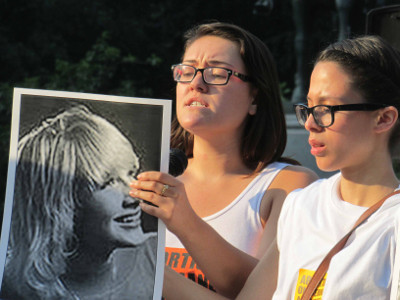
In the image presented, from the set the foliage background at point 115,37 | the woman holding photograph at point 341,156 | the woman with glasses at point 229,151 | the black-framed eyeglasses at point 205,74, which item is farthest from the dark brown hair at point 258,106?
the foliage background at point 115,37

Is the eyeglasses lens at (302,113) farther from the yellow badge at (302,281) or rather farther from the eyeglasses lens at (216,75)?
the eyeglasses lens at (216,75)

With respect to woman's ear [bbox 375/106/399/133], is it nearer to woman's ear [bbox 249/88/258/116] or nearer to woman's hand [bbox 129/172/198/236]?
woman's hand [bbox 129/172/198/236]

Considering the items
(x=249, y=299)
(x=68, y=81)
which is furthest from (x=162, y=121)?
(x=68, y=81)

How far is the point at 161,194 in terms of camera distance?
60.5 inches

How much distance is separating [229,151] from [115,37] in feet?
26.8

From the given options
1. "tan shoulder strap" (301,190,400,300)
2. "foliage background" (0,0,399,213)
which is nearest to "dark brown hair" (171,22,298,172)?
"tan shoulder strap" (301,190,400,300)

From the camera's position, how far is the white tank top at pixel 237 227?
1.97 meters

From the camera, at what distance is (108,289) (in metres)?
1.50

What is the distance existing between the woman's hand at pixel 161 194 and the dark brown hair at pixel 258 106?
2.16 ft

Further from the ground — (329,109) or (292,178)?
(329,109)

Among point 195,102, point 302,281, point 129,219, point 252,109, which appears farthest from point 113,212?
point 252,109

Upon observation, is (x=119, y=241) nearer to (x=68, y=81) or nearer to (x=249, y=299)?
(x=249, y=299)

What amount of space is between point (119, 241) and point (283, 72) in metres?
9.78

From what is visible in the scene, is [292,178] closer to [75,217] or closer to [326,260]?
[326,260]
